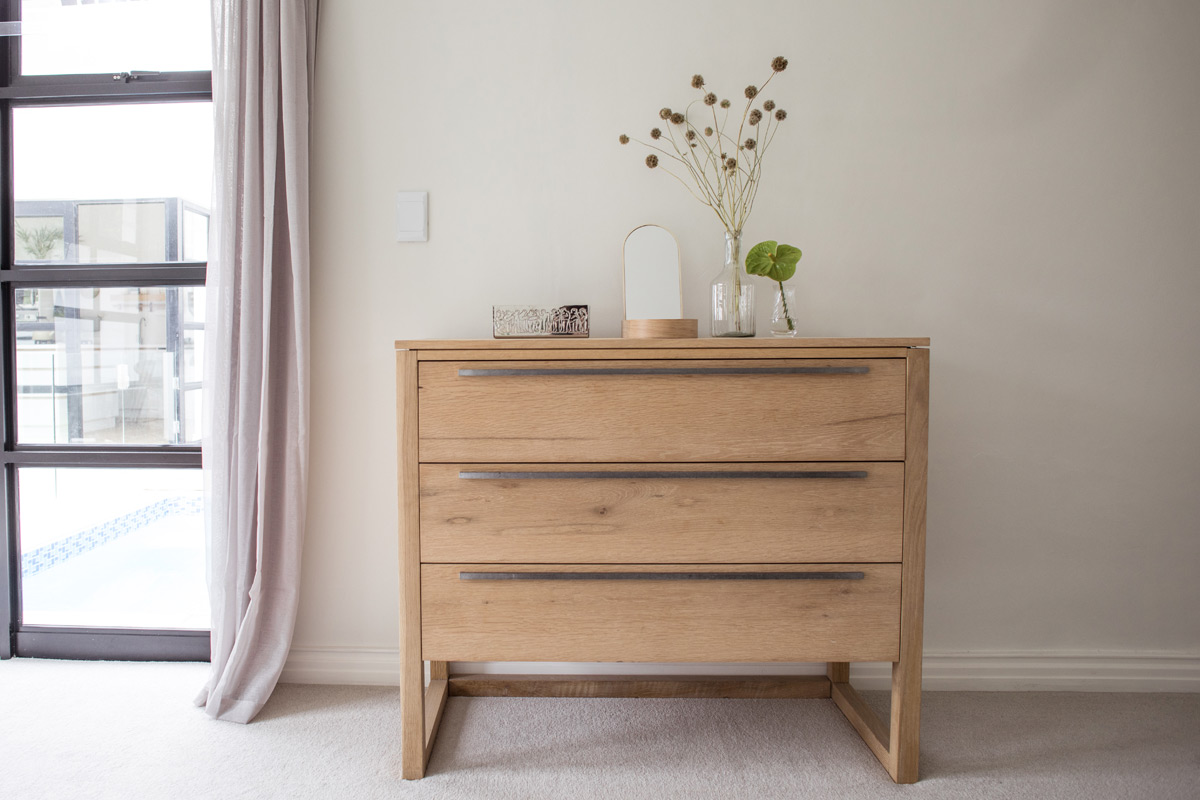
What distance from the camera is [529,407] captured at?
1.35 meters

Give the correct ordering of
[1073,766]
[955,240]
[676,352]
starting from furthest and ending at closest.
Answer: [955,240], [1073,766], [676,352]

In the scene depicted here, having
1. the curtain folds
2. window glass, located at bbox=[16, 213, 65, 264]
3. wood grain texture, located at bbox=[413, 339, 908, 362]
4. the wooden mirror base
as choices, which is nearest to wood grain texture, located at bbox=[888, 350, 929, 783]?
wood grain texture, located at bbox=[413, 339, 908, 362]

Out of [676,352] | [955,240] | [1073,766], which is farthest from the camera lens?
[955,240]

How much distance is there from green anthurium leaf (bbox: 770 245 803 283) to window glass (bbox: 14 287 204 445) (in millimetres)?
1696

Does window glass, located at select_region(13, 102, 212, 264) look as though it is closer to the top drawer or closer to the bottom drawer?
the top drawer

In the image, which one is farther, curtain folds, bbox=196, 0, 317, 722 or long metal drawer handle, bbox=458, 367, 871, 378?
curtain folds, bbox=196, 0, 317, 722

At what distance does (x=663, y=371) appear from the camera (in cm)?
135

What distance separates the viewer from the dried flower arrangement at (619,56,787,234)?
1770 mm

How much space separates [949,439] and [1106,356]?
50cm

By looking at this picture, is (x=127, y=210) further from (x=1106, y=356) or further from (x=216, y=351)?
(x=1106, y=356)

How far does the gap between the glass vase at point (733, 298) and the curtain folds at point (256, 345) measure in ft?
3.63

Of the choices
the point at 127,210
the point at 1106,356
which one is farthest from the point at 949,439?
the point at 127,210

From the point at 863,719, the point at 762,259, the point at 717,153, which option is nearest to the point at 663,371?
the point at 762,259

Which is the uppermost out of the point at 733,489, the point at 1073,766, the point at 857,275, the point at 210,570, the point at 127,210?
the point at 127,210
